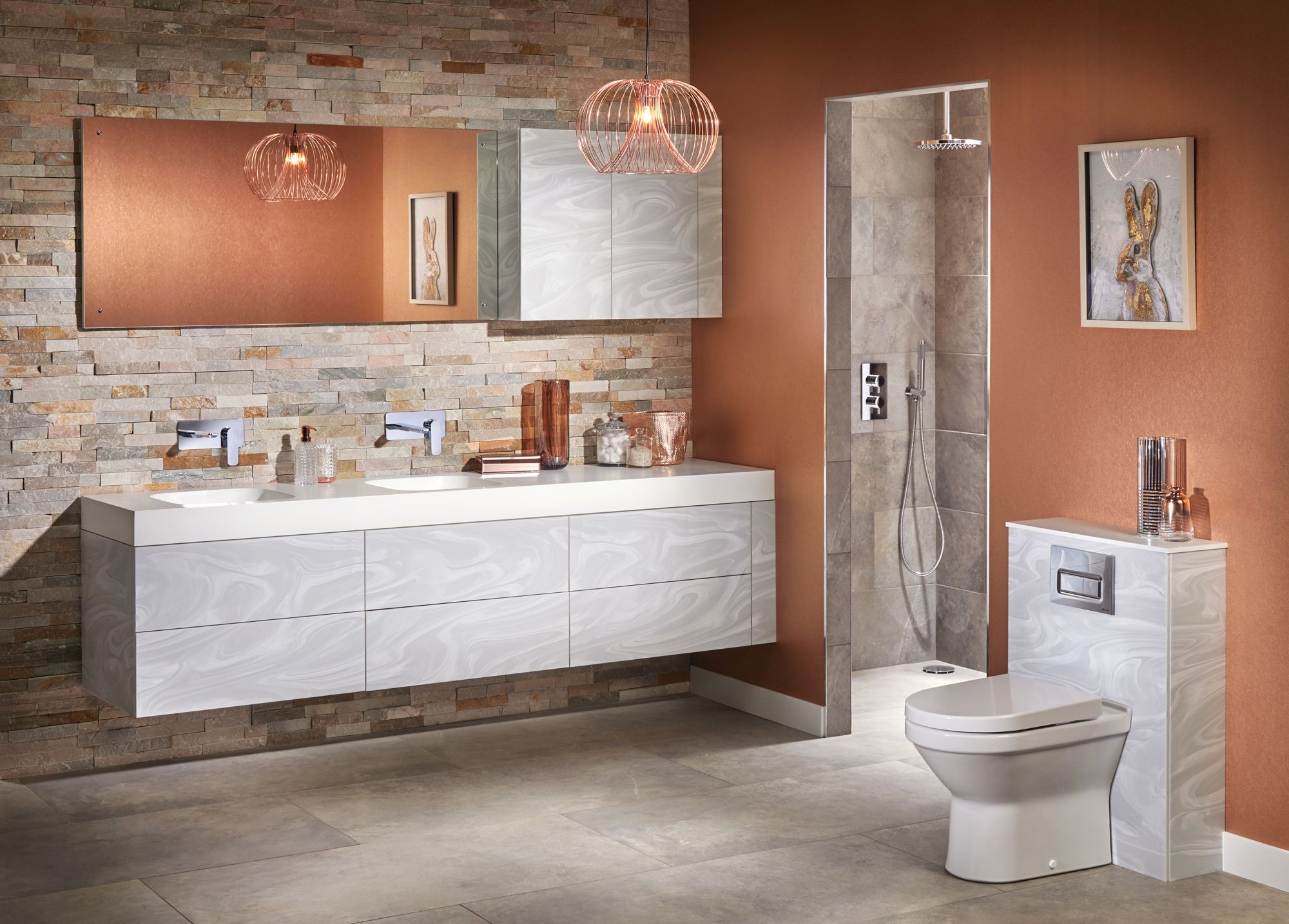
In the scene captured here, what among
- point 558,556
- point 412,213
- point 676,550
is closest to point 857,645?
point 676,550

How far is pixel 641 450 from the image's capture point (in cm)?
560

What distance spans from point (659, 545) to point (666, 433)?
0.52m

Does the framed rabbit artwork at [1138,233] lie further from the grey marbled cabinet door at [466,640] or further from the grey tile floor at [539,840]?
the grey marbled cabinet door at [466,640]

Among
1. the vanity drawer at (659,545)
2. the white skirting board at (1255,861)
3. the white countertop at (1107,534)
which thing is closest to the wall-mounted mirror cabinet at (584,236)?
the vanity drawer at (659,545)

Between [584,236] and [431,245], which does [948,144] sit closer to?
[584,236]

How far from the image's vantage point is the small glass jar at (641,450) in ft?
18.4

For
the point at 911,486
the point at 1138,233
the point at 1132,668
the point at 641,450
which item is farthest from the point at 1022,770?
the point at 911,486

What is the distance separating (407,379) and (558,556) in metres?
0.90

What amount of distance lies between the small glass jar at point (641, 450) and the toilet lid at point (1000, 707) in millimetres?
1808

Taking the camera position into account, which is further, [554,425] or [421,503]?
[554,425]

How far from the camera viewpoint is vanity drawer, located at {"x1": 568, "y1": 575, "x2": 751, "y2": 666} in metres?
5.21

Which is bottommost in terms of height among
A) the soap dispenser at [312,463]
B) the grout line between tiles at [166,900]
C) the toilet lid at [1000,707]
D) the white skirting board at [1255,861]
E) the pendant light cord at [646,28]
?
the grout line between tiles at [166,900]

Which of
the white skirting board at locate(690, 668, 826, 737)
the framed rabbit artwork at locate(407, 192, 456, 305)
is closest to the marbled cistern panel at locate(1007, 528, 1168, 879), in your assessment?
the white skirting board at locate(690, 668, 826, 737)

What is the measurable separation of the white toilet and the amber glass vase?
78.4 inches
